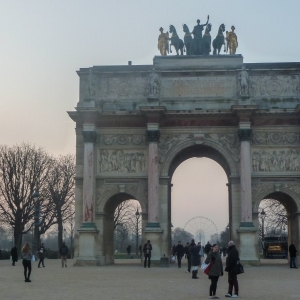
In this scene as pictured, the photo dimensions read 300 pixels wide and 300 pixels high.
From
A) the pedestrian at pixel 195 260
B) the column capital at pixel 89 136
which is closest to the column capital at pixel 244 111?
→ the column capital at pixel 89 136

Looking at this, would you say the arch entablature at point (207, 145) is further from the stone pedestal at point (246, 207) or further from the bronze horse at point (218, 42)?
the bronze horse at point (218, 42)

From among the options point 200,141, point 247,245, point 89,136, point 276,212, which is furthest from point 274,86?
point 276,212

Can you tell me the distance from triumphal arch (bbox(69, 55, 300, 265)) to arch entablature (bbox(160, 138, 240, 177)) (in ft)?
0.19

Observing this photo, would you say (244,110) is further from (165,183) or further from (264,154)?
(165,183)

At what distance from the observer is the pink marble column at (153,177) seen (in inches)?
1393

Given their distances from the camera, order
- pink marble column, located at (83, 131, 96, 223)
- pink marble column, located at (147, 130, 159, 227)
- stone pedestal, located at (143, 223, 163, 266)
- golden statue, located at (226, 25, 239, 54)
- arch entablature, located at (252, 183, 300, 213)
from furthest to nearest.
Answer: golden statue, located at (226, 25, 239, 54) → arch entablature, located at (252, 183, 300, 213) → pink marble column, located at (83, 131, 96, 223) → pink marble column, located at (147, 130, 159, 227) → stone pedestal, located at (143, 223, 163, 266)

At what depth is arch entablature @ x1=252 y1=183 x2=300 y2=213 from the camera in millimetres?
35938

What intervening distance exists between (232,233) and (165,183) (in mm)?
4762

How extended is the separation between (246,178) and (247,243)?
359cm

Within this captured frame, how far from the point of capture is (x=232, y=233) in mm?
36125

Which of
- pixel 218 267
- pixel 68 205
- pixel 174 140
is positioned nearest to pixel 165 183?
pixel 174 140

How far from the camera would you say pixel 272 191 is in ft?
118

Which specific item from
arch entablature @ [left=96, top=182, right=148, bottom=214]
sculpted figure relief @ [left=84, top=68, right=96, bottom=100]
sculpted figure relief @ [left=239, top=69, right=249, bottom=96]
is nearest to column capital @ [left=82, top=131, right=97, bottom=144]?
sculpted figure relief @ [left=84, top=68, right=96, bottom=100]

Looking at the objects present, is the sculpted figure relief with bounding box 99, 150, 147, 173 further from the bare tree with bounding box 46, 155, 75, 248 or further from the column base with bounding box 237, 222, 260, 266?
the bare tree with bounding box 46, 155, 75, 248
